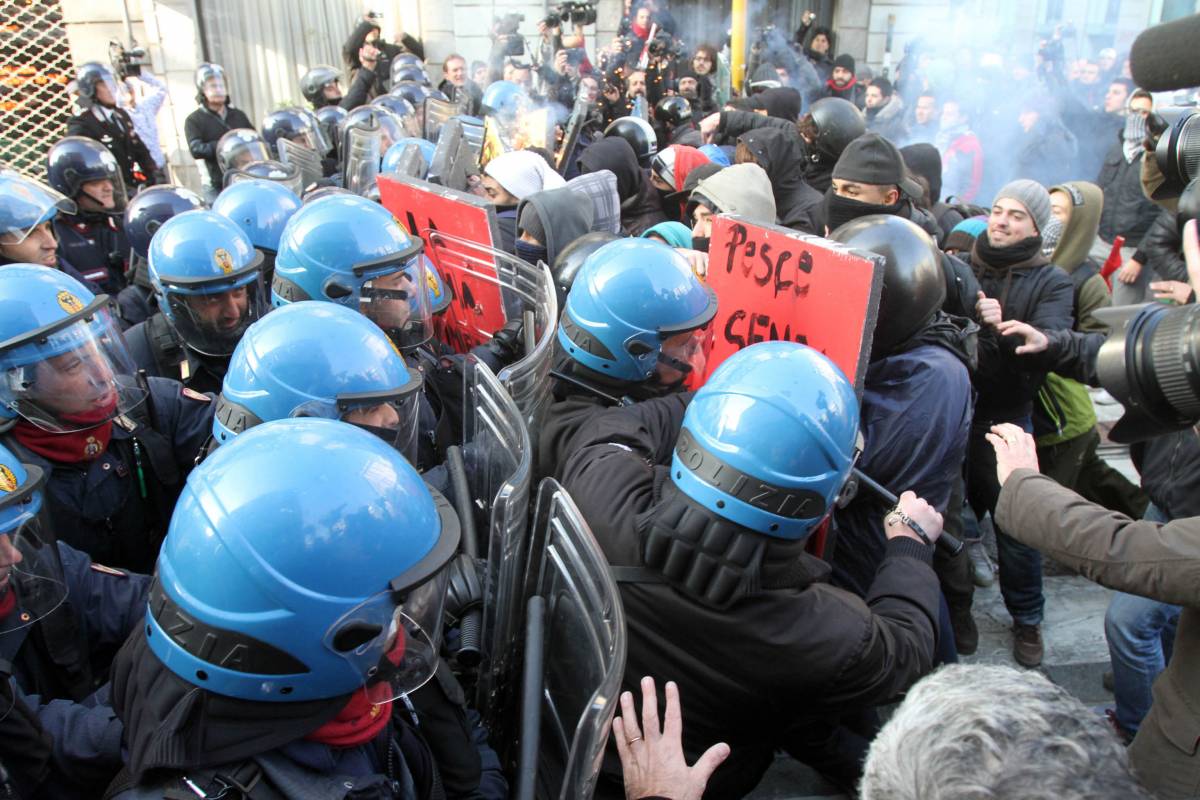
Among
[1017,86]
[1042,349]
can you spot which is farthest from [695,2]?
[1042,349]

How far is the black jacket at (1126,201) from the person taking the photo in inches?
291

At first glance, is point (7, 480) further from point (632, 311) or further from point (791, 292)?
point (791, 292)

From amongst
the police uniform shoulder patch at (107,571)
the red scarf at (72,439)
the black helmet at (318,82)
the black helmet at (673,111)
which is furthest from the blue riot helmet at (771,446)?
the black helmet at (318,82)

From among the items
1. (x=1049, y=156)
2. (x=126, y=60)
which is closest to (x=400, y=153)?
(x=126, y=60)

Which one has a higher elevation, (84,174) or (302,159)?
(84,174)

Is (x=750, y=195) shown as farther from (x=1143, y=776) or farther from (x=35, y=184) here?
(x=35, y=184)

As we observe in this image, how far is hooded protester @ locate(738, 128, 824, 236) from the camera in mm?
5027

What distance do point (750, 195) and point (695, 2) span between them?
58.8 feet

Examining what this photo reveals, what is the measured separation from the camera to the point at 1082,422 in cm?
372

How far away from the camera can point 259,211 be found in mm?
4191

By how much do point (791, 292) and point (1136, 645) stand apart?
5.58 ft

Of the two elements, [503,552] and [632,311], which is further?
[632,311]

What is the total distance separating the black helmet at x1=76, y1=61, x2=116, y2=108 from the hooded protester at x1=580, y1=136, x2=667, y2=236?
18.3ft

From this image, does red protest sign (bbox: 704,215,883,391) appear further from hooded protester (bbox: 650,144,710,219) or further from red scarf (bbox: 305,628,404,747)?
hooded protester (bbox: 650,144,710,219)
